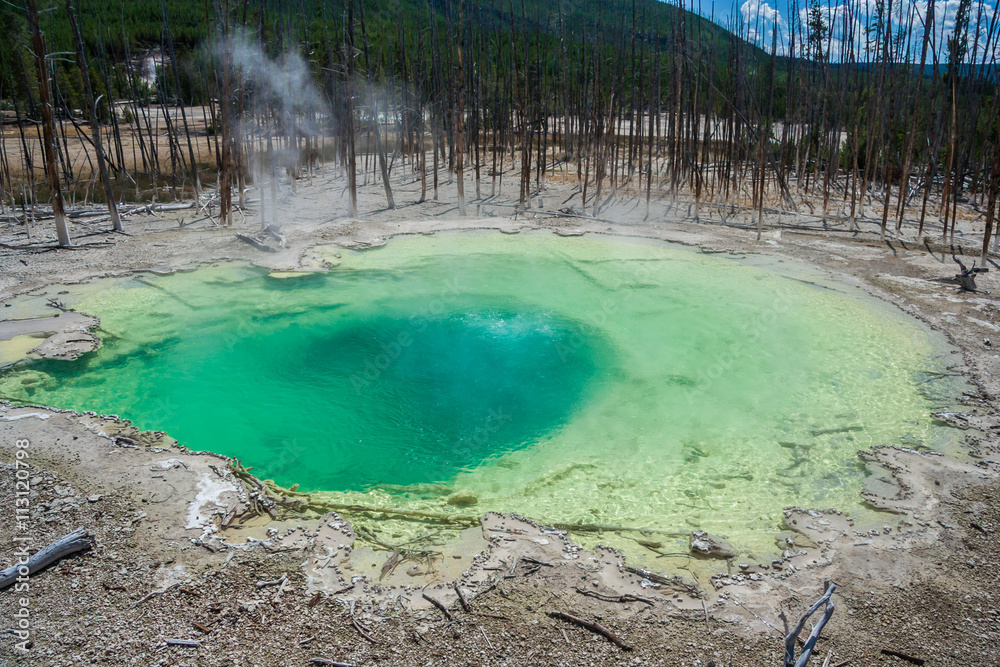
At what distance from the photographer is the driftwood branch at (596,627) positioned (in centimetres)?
296

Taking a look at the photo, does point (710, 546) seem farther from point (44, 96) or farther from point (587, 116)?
point (587, 116)

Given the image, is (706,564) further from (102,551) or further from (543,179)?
(543,179)

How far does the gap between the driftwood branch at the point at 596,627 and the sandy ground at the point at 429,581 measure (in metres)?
0.02

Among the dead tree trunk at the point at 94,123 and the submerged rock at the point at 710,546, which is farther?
the dead tree trunk at the point at 94,123

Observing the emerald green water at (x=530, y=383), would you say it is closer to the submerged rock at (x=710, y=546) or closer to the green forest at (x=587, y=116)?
the submerged rock at (x=710, y=546)

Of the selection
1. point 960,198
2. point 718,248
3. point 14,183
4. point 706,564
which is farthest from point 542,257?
point 14,183

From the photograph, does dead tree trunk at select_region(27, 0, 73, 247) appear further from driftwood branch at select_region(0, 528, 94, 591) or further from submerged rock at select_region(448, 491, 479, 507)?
submerged rock at select_region(448, 491, 479, 507)

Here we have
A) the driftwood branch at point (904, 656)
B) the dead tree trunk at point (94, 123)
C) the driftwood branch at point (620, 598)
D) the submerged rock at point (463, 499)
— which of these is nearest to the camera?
the driftwood branch at point (904, 656)

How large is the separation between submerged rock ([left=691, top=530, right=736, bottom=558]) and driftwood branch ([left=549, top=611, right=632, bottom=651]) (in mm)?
879

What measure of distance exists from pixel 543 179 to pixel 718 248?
539 cm

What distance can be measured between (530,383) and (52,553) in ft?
12.3

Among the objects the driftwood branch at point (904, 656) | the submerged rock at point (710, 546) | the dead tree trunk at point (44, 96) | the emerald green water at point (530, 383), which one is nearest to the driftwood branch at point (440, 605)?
the emerald green water at point (530, 383)

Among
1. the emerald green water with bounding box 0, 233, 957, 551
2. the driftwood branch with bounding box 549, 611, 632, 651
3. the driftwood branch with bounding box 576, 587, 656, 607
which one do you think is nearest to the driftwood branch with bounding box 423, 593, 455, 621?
the driftwood branch with bounding box 549, 611, 632, 651

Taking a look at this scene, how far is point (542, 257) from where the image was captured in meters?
9.39
